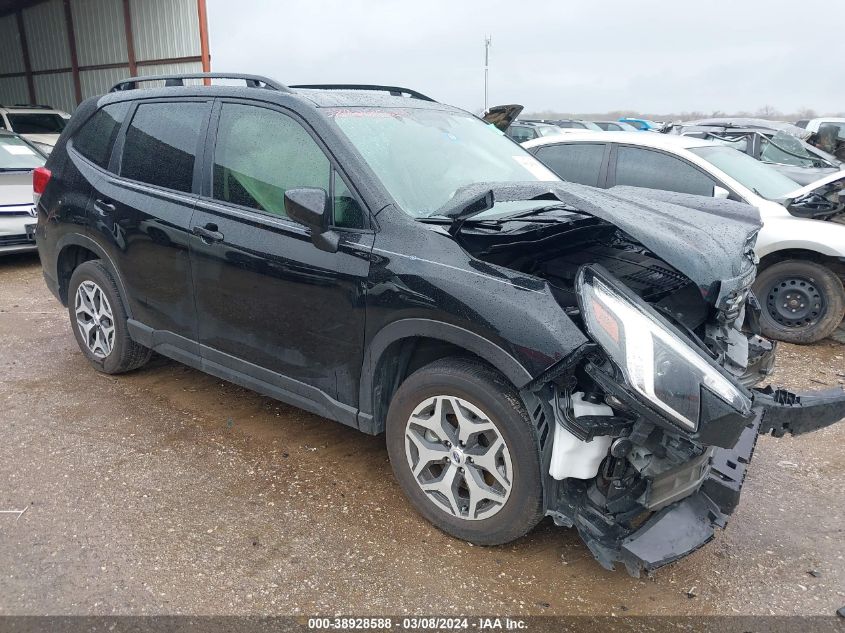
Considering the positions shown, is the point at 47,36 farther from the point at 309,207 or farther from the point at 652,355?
the point at 652,355

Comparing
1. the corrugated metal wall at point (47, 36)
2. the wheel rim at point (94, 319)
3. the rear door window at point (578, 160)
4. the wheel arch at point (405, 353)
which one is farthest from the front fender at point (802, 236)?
the corrugated metal wall at point (47, 36)

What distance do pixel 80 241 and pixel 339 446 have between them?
2220mm

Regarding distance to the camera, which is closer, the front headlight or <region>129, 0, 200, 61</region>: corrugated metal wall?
the front headlight

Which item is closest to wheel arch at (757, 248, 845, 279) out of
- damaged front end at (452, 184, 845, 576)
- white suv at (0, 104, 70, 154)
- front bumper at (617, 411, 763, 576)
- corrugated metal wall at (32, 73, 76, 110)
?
damaged front end at (452, 184, 845, 576)

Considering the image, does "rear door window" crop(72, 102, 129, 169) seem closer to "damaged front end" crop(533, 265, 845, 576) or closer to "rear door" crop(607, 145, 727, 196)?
"damaged front end" crop(533, 265, 845, 576)

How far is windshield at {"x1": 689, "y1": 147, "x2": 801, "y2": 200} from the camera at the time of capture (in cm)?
591

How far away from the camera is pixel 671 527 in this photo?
98.9 inches

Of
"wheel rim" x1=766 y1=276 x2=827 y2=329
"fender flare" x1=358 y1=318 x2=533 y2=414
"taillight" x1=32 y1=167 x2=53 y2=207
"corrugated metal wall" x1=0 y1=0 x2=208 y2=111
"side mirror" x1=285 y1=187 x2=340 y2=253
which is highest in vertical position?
"corrugated metal wall" x1=0 y1=0 x2=208 y2=111

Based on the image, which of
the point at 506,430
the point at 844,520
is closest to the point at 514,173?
the point at 506,430

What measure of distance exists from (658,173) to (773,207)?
3.22 feet

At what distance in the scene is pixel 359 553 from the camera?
9.38ft

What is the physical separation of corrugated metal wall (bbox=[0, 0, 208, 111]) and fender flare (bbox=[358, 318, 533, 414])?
526 inches

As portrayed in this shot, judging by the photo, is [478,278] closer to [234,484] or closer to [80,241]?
[234,484]

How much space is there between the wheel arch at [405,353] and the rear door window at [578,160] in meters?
3.71
